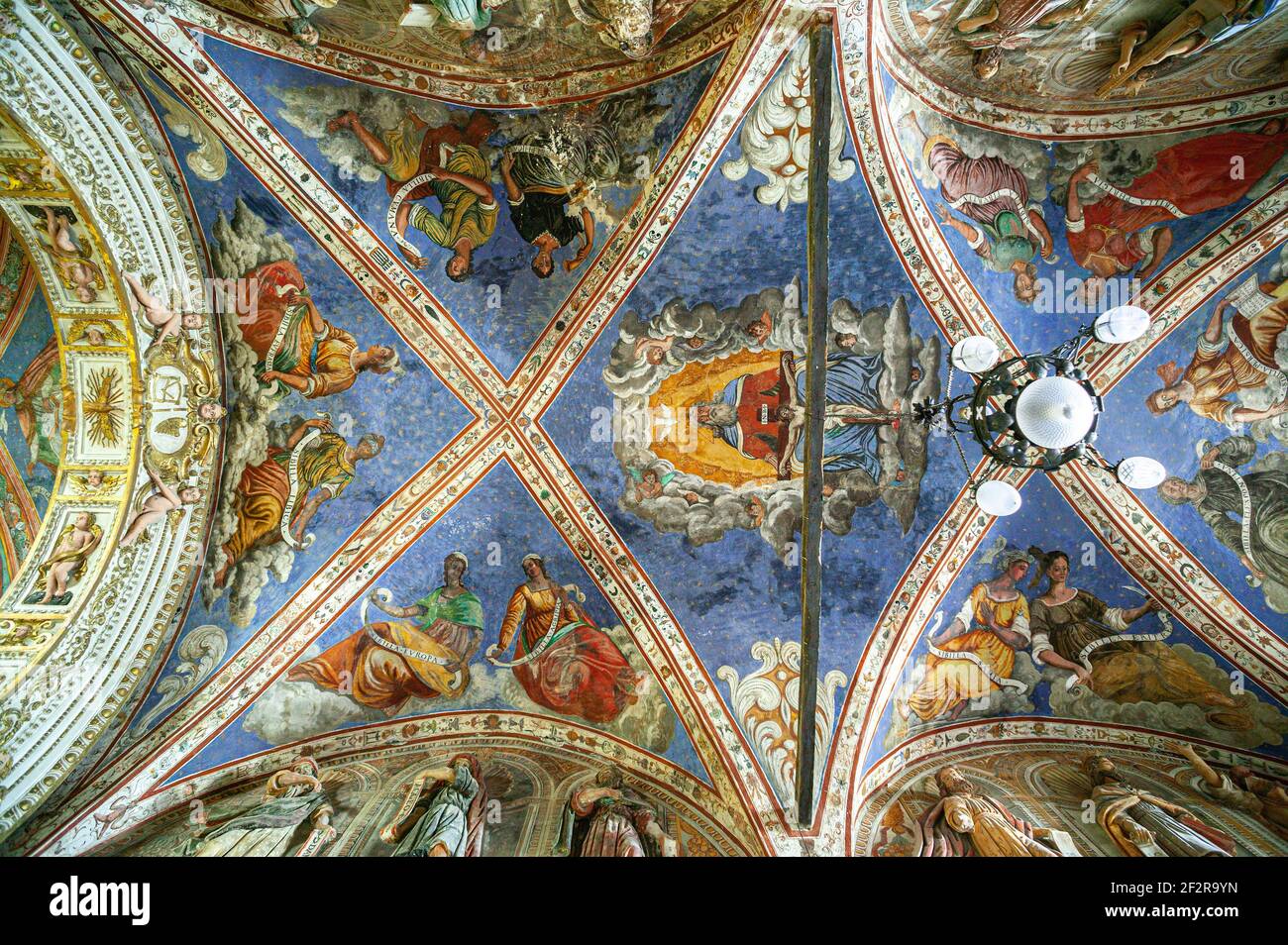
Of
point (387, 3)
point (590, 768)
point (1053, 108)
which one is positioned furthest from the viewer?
point (590, 768)

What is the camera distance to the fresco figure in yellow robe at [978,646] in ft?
24.1

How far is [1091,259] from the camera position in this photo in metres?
7.02

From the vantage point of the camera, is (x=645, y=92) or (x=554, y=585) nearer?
(x=645, y=92)

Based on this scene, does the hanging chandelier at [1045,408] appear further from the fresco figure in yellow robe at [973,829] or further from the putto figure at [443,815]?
the putto figure at [443,815]

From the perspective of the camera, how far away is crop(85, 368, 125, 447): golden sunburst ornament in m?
6.78

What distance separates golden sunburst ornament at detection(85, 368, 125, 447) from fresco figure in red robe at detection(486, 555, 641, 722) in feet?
13.9

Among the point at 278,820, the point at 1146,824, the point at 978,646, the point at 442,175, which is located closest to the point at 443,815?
the point at 278,820

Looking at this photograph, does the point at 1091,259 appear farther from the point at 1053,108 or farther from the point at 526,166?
the point at 526,166

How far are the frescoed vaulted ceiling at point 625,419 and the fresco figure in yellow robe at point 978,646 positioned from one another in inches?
1.8

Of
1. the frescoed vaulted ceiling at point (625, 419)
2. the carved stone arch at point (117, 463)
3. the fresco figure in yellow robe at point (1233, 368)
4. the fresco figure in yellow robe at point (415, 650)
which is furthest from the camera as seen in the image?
the fresco figure in yellow robe at point (415, 650)

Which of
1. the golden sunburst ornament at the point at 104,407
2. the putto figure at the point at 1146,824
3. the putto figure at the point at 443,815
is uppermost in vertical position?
the golden sunburst ornament at the point at 104,407

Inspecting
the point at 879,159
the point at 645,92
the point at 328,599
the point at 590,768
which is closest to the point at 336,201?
the point at 645,92

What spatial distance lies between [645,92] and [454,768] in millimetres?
6890

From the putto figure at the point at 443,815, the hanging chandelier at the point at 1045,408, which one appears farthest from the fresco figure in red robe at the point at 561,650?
the hanging chandelier at the point at 1045,408
